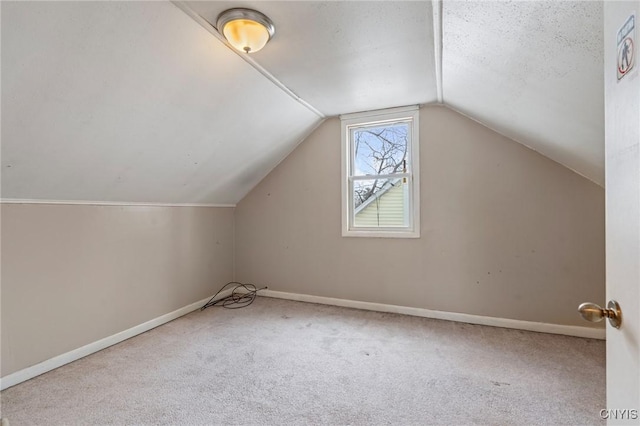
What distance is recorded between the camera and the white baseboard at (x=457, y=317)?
8.35ft

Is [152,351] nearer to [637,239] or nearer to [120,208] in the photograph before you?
[120,208]

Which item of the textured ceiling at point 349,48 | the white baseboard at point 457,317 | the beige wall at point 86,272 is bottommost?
the white baseboard at point 457,317

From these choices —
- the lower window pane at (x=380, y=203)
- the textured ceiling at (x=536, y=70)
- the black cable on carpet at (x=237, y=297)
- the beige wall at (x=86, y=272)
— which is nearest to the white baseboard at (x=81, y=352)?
the beige wall at (x=86, y=272)

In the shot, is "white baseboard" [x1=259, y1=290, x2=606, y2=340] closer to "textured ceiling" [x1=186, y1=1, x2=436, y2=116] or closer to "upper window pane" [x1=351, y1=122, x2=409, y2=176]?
"upper window pane" [x1=351, y1=122, x2=409, y2=176]

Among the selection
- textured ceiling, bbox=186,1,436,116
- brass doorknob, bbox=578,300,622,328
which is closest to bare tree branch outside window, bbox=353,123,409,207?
textured ceiling, bbox=186,1,436,116

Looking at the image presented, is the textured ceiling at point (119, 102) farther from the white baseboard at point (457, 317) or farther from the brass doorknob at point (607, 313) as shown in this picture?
the brass doorknob at point (607, 313)

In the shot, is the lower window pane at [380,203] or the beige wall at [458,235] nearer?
the beige wall at [458,235]

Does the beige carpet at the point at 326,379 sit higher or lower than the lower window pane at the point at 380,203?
lower

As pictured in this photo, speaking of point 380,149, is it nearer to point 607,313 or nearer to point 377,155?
Result: point 377,155

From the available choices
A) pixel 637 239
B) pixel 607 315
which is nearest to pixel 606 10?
pixel 637 239

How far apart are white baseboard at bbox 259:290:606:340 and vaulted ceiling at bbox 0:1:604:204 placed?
127 cm

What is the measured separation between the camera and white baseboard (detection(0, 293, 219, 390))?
1.87 m

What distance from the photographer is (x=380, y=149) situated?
3348 millimetres

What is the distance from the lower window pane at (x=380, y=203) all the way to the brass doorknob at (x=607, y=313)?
2447 mm
